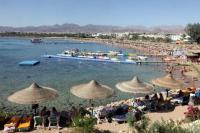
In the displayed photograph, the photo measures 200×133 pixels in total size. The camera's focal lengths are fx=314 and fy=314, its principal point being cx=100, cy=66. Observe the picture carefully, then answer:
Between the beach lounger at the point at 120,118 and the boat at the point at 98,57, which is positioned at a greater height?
the beach lounger at the point at 120,118

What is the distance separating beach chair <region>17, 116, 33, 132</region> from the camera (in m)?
12.9

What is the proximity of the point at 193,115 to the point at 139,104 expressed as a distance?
12.1ft

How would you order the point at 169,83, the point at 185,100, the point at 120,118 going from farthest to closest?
the point at 185,100 → the point at 169,83 → the point at 120,118

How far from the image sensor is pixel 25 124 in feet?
43.3

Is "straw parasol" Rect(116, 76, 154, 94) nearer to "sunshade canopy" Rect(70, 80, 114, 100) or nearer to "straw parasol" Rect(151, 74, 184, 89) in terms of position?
"sunshade canopy" Rect(70, 80, 114, 100)

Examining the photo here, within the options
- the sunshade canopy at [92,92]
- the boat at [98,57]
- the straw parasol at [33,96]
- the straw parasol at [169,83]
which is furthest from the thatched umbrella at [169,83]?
the boat at [98,57]

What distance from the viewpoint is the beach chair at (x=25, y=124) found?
42.3 feet

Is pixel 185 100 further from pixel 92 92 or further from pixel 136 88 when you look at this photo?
pixel 92 92

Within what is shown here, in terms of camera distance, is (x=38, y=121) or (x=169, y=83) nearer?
(x=38, y=121)

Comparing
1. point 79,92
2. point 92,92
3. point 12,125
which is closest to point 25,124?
point 12,125

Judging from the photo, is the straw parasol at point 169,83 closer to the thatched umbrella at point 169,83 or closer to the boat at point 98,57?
the thatched umbrella at point 169,83

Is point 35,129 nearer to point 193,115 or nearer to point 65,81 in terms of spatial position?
point 193,115

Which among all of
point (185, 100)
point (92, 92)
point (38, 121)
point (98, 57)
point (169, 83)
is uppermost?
point (92, 92)

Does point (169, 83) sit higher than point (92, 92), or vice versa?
point (92, 92)
